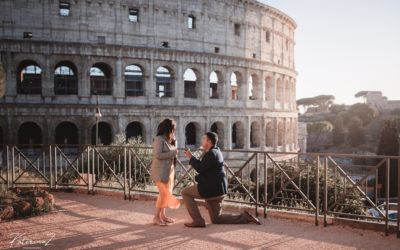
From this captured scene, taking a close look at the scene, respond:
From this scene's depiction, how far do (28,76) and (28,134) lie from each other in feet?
13.4

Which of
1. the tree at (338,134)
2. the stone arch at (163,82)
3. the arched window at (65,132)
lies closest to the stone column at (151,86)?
the stone arch at (163,82)

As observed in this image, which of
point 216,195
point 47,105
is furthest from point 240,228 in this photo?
point 47,105

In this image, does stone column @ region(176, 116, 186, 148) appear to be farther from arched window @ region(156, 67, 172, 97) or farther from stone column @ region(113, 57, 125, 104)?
stone column @ region(113, 57, 125, 104)

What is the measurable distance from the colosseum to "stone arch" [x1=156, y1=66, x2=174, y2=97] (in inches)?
3.1

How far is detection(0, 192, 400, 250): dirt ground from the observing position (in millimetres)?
4430

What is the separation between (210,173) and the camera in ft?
16.1

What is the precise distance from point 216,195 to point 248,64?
22708mm

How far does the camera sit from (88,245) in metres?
4.43

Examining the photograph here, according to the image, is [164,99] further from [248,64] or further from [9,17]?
[9,17]

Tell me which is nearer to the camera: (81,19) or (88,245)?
(88,245)

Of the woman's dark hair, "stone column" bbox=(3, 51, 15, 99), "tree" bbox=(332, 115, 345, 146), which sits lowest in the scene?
"tree" bbox=(332, 115, 345, 146)

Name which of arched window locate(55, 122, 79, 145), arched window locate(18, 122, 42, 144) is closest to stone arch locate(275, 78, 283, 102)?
arched window locate(55, 122, 79, 145)

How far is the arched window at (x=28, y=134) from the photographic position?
22.1 meters

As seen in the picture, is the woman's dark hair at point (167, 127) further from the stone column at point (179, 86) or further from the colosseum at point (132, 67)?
the stone column at point (179, 86)
